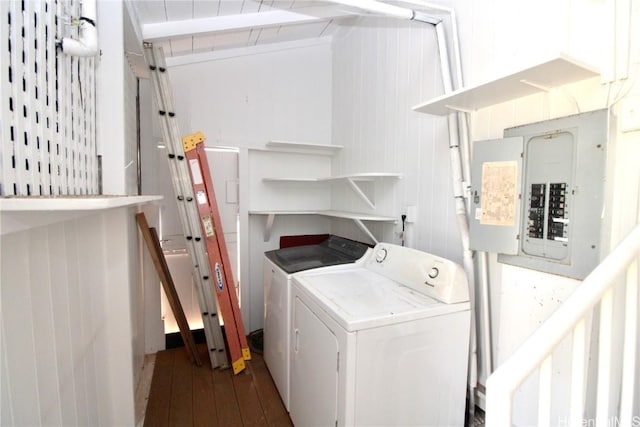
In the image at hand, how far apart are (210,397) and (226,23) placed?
2.73 m

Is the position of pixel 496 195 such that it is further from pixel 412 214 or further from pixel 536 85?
pixel 412 214

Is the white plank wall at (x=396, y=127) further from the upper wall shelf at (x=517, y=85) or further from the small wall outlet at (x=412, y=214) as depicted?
the upper wall shelf at (x=517, y=85)

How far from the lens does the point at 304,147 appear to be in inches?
125

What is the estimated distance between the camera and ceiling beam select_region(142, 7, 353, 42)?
7.04 ft

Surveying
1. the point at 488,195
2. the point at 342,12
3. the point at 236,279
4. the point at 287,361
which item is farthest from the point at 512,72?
the point at 236,279

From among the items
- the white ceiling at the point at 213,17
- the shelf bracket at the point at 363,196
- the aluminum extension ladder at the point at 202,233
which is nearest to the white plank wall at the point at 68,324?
the aluminum extension ladder at the point at 202,233

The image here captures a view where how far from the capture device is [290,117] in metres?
3.20

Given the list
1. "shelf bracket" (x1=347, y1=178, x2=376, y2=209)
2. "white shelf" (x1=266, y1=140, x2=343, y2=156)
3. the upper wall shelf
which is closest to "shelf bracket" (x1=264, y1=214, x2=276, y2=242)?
"white shelf" (x1=266, y1=140, x2=343, y2=156)

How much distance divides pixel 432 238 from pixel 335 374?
103 centimetres

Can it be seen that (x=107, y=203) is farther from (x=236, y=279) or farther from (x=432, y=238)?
(x=236, y=279)

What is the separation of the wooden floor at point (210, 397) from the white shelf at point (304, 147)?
202 centimetres

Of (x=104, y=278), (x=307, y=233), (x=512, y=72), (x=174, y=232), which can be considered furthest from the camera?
(x=307, y=233)

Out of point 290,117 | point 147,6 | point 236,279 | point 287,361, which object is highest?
point 147,6

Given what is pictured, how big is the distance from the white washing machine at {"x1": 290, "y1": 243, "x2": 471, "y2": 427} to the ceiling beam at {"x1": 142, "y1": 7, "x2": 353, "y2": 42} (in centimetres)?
193
